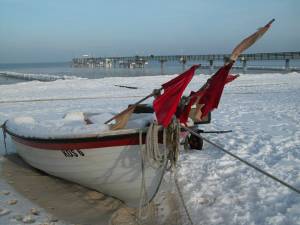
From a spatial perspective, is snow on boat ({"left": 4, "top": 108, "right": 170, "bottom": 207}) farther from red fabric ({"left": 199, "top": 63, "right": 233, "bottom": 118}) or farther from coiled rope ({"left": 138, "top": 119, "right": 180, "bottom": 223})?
red fabric ({"left": 199, "top": 63, "right": 233, "bottom": 118})

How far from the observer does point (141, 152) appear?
4664 millimetres

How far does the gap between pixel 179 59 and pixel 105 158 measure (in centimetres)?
6609

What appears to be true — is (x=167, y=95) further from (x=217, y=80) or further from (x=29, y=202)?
(x=29, y=202)

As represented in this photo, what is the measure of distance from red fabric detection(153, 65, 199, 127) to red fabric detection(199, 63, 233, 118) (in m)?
0.41

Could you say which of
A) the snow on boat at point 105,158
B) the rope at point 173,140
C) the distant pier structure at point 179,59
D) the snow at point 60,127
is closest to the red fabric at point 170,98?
the rope at point 173,140

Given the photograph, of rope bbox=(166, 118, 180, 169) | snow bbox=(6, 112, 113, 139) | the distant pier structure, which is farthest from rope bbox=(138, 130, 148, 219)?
the distant pier structure

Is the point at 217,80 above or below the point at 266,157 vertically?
above

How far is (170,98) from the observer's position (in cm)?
423

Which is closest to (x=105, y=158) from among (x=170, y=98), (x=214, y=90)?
(x=170, y=98)

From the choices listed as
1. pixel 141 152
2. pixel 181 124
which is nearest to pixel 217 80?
pixel 181 124

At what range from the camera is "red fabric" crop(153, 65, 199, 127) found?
4.16 m

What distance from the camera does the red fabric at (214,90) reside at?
4.45m

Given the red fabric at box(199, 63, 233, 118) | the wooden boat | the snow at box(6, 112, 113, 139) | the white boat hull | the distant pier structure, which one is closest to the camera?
the red fabric at box(199, 63, 233, 118)

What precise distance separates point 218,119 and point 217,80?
5838 mm
